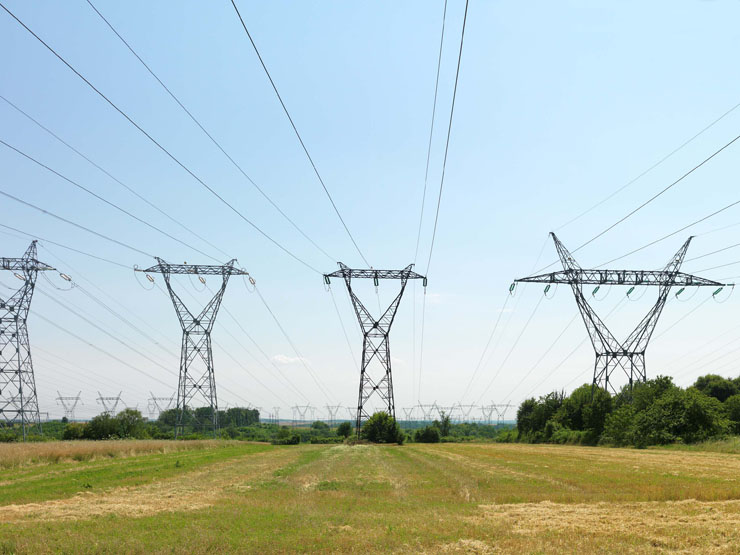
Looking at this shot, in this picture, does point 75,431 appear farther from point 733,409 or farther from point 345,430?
point 733,409

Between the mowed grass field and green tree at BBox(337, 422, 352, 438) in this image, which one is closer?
the mowed grass field

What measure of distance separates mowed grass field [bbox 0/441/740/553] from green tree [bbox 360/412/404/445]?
48.4 meters

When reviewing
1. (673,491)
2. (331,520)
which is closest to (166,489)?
(331,520)

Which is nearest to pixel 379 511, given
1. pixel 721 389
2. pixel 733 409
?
pixel 733 409

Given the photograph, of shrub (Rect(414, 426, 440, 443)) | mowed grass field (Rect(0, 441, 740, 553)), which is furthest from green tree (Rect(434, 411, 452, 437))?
mowed grass field (Rect(0, 441, 740, 553))

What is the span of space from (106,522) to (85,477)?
16.9 m

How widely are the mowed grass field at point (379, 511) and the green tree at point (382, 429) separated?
48.4 meters

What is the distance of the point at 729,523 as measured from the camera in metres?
15.8

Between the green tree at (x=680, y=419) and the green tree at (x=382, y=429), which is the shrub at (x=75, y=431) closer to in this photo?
the green tree at (x=382, y=429)

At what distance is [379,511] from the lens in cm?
1988

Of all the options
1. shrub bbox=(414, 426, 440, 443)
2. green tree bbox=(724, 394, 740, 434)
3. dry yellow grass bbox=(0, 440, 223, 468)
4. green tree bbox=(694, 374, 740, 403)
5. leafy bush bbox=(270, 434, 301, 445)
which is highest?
green tree bbox=(694, 374, 740, 403)

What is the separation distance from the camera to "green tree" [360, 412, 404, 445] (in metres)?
82.6

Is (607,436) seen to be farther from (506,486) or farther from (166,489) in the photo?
(166,489)

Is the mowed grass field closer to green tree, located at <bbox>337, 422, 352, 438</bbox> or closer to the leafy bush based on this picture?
the leafy bush
